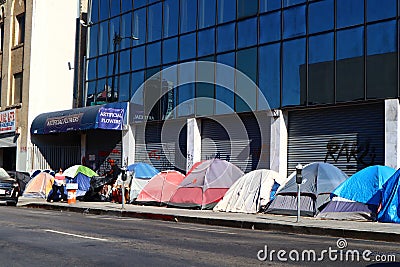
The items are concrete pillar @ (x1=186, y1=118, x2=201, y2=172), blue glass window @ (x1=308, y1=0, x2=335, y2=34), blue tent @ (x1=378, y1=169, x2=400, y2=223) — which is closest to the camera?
blue tent @ (x1=378, y1=169, x2=400, y2=223)

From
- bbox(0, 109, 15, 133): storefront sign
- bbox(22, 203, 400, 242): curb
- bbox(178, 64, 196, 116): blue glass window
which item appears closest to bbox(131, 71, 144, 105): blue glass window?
bbox(178, 64, 196, 116): blue glass window

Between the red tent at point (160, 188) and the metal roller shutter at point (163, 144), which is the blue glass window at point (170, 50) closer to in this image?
the metal roller shutter at point (163, 144)

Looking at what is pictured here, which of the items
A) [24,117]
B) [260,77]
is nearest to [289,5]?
[260,77]

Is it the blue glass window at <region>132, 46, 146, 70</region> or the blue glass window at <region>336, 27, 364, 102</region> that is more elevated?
the blue glass window at <region>132, 46, 146, 70</region>

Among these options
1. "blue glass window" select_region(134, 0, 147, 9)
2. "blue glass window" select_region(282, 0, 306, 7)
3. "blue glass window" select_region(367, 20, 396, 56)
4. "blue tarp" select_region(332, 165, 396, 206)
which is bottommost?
"blue tarp" select_region(332, 165, 396, 206)

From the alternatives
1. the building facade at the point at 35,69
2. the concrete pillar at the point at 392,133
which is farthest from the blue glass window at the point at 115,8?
the concrete pillar at the point at 392,133

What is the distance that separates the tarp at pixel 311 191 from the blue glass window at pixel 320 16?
5296 mm

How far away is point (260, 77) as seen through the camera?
86.9 ft

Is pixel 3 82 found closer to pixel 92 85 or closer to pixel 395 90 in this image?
pixel 92 85

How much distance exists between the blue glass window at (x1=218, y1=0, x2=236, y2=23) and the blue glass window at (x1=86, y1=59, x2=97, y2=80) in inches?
409

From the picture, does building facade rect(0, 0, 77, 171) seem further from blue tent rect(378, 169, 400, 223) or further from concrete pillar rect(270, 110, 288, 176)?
blue tent rect(378, 169, 400, 223)

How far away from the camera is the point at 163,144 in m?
31.7

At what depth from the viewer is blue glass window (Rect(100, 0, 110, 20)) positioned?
35906 millimetres

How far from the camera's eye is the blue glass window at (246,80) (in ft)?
87.8
